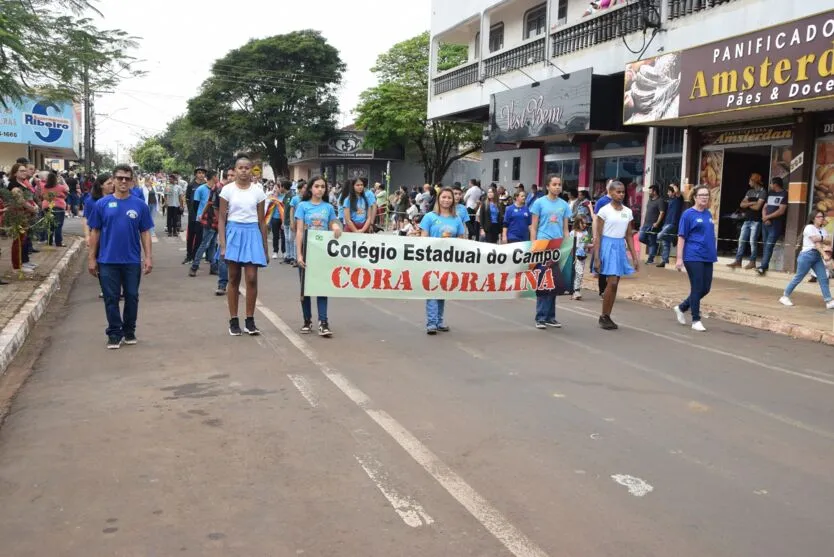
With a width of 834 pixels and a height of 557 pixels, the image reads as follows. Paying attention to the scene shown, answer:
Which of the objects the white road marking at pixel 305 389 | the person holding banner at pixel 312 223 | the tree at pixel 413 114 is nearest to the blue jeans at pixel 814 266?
the person holding banner at pixel 312 223

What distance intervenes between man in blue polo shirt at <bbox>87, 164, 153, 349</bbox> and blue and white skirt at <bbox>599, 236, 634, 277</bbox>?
527cm

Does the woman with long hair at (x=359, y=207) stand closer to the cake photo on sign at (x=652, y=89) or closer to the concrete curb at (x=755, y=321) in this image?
the concrete curb at (x=755, y=321)

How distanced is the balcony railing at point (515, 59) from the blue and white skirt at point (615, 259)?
13067 millimetres

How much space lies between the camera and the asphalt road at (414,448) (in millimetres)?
3707

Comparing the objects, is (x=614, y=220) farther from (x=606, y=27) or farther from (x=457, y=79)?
(x=457, y=79)

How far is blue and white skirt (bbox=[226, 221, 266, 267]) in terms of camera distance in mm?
8344

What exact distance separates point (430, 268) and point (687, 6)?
1035 cm

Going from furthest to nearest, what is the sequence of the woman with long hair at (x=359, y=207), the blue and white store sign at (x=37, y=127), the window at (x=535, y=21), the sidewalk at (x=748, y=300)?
the blue and white store sign at (x=37, y=127) → the window at (x=535, y=21) → the woman with long hair at (x=359, y=207) → the sidewalk at (x=748, y=300)

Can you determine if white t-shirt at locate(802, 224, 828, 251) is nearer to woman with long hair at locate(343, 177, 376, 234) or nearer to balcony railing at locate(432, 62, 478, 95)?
woman with long hair at locate(343, 177, 376, 234)

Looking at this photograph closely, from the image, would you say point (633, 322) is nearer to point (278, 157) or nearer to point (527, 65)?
point (527, 65)

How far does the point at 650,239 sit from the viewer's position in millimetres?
17938

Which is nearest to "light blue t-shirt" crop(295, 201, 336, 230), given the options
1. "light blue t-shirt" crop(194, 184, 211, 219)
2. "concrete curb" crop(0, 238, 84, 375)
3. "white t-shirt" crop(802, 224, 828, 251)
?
"concrete curb" crop(0, 238, 84, 375)

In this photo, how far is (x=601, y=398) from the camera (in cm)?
622

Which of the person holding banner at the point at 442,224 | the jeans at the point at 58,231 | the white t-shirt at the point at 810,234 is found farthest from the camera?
the jeans at the point at 58,231
